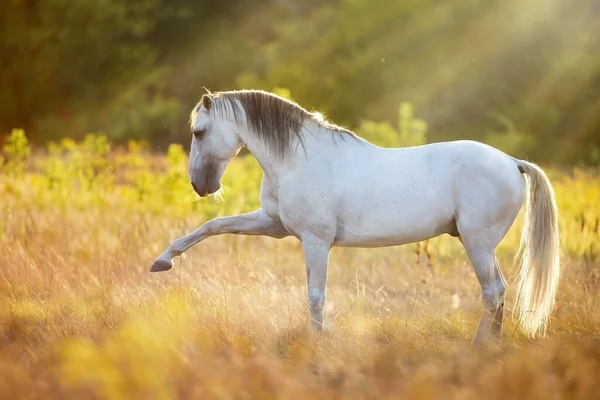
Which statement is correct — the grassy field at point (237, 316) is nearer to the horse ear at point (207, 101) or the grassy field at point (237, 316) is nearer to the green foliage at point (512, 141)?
the horse ear at point (207, 101)


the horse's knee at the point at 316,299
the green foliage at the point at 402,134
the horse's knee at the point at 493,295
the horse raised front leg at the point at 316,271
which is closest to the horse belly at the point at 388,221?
the horse raised front leg at the point at 316,271

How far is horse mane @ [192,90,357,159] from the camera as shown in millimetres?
5074

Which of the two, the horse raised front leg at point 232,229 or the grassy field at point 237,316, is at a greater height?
the horse raised front leg at point 232,229

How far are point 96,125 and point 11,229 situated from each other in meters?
16.3

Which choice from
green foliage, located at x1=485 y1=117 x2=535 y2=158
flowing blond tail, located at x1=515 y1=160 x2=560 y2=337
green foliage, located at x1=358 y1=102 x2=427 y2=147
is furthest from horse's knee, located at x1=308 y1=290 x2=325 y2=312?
green foliage, located at x1=485 y1=117 x2=535 y2=158

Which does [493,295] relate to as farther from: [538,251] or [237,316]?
[237,316]

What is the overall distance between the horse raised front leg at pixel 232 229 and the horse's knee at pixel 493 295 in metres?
1.36

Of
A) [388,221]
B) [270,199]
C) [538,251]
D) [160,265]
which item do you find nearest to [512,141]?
[538,251]

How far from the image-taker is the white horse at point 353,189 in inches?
197

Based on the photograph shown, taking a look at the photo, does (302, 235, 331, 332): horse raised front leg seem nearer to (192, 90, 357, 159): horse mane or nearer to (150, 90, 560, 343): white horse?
(150, 90, 560, 343): white horse

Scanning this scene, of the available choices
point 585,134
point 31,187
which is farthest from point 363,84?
point 31,187

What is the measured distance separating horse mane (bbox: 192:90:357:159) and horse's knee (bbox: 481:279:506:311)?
5.13 ft

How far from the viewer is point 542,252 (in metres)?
5.28

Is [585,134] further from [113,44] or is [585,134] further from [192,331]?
[192,331]
